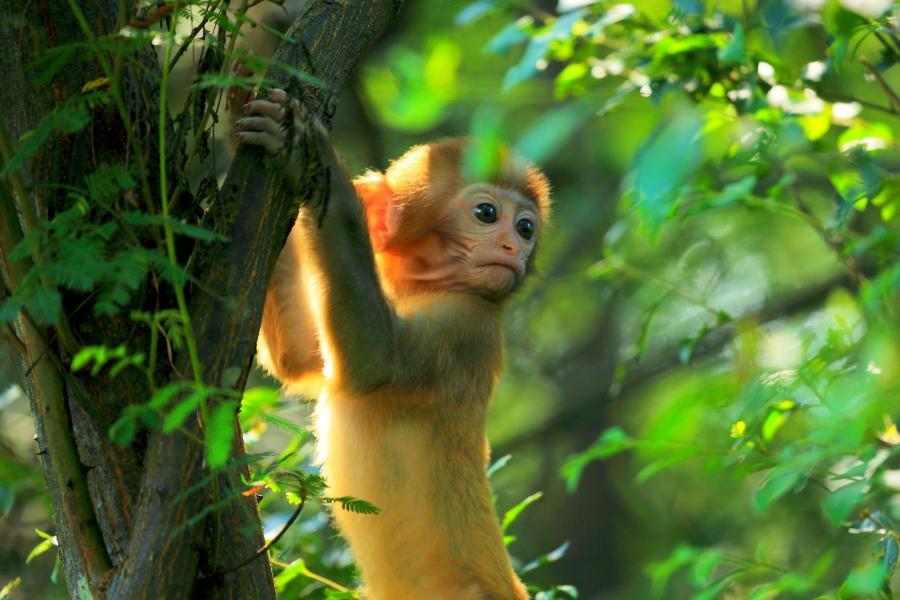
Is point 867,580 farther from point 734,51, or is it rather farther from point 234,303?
point 234,303

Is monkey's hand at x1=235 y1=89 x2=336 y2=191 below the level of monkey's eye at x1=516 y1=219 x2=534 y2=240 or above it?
above

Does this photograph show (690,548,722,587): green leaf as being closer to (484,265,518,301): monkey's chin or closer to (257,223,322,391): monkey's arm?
(484,265,518,301): monkey's chin

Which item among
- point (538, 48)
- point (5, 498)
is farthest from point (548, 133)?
point (5, 498)

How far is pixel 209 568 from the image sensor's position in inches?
112

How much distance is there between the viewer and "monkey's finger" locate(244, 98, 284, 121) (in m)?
3.37

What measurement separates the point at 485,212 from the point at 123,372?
2.70 m

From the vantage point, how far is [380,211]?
539cm

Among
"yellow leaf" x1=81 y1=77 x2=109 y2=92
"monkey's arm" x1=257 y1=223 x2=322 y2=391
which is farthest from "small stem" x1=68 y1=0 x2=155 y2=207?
"monkey's arm" x1=257 y1=223 x2=322 y2=391

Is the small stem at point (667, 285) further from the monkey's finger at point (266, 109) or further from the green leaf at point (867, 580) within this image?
the green leaf at point (867, 580)

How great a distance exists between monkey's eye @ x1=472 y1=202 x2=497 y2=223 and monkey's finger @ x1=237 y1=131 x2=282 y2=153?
214 centimetres

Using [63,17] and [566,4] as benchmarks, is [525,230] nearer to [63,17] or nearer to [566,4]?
[566,4]

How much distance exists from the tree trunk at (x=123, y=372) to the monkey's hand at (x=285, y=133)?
0.29 ft

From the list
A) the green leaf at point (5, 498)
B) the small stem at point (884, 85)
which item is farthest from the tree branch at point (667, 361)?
the green leaf at point (5, 498)

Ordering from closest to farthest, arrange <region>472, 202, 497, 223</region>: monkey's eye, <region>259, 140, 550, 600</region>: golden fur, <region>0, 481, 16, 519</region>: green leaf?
<region>0, 481, 16, 519</region>: green leaf → <region>259, 140, 550, 600</region>: golden fur → <region>472, 202, 497, 223</region>: monkey's eye
